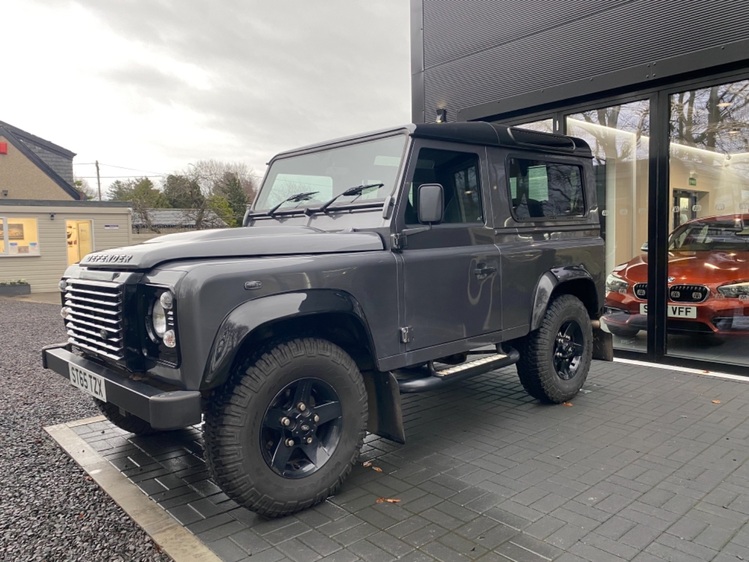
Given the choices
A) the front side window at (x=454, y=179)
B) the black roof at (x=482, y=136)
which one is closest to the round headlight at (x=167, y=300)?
the front side window at (x=454, y=179)

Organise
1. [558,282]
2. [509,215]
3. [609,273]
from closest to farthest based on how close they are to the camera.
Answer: [509,215]
[558,282]
[609,273]

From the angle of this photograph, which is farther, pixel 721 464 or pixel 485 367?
pixel 485 367

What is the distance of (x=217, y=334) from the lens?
261cm

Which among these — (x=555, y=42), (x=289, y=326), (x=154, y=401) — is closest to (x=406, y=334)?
(x=289, y=326)

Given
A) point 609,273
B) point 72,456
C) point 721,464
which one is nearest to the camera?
point 721,464

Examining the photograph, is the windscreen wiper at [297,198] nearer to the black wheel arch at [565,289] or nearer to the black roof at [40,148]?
the black wheel arch at [565,289]

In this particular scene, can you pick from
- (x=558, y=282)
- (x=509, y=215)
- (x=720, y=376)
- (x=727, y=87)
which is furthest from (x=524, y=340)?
(x=727, y=87)

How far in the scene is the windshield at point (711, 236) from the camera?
5.87 m

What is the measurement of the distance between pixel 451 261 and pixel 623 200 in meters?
4.31

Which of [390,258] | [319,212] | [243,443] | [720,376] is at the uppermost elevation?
[319,212]

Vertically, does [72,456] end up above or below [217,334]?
below

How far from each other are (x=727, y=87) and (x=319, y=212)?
185 inches

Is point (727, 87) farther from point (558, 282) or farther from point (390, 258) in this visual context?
point (390, 258)

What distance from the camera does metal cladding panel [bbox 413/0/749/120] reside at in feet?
18.9
